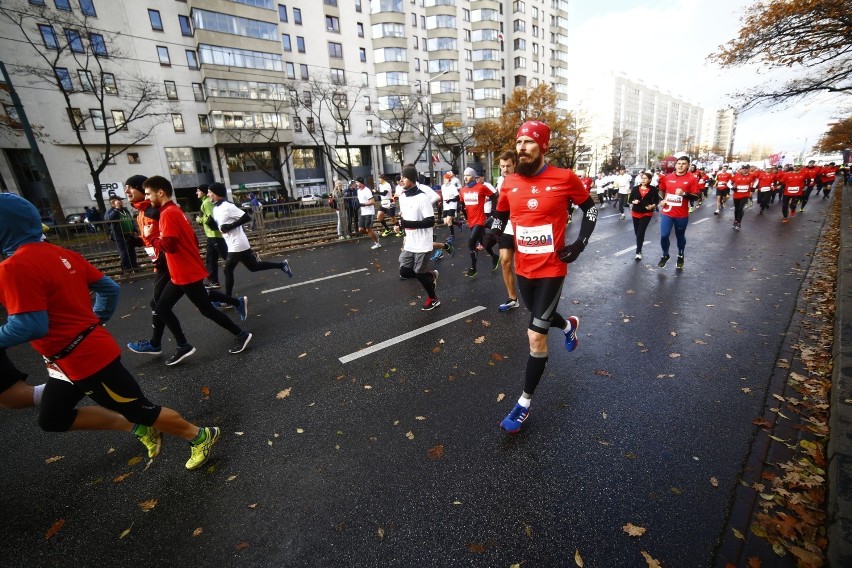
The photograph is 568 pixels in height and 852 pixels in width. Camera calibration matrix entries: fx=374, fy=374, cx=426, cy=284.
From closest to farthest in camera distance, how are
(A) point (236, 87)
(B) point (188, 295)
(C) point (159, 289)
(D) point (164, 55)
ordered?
(B) point (188, 295), (C) point (159, 289), (D) point (164, 55), (A) point (236, 87)

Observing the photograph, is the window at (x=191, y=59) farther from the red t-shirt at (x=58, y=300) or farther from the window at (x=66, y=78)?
the red t-shirt at (x=58, y=300)

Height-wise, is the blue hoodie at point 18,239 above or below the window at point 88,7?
below

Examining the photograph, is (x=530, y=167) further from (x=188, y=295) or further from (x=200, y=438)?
(x=188, y=295)

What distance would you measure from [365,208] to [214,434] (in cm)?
1100

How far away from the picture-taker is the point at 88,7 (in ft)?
96.8

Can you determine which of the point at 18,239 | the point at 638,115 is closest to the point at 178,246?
the point at 18,239

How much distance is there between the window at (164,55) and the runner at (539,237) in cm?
4219

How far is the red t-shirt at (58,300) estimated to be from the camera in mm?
2113

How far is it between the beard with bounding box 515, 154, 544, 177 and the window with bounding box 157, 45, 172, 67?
139 feet

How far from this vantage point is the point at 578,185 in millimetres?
3271

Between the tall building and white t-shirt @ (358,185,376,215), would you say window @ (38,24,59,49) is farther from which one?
the tall building

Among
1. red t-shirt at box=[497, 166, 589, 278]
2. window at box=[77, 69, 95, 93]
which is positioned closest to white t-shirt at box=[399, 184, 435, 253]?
red t-shirt at box=[497, 166, 589, 278]

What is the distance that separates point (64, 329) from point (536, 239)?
136 inches

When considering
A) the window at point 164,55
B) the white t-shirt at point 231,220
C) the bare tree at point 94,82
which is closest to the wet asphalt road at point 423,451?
the white t-shirt at point 231,220
